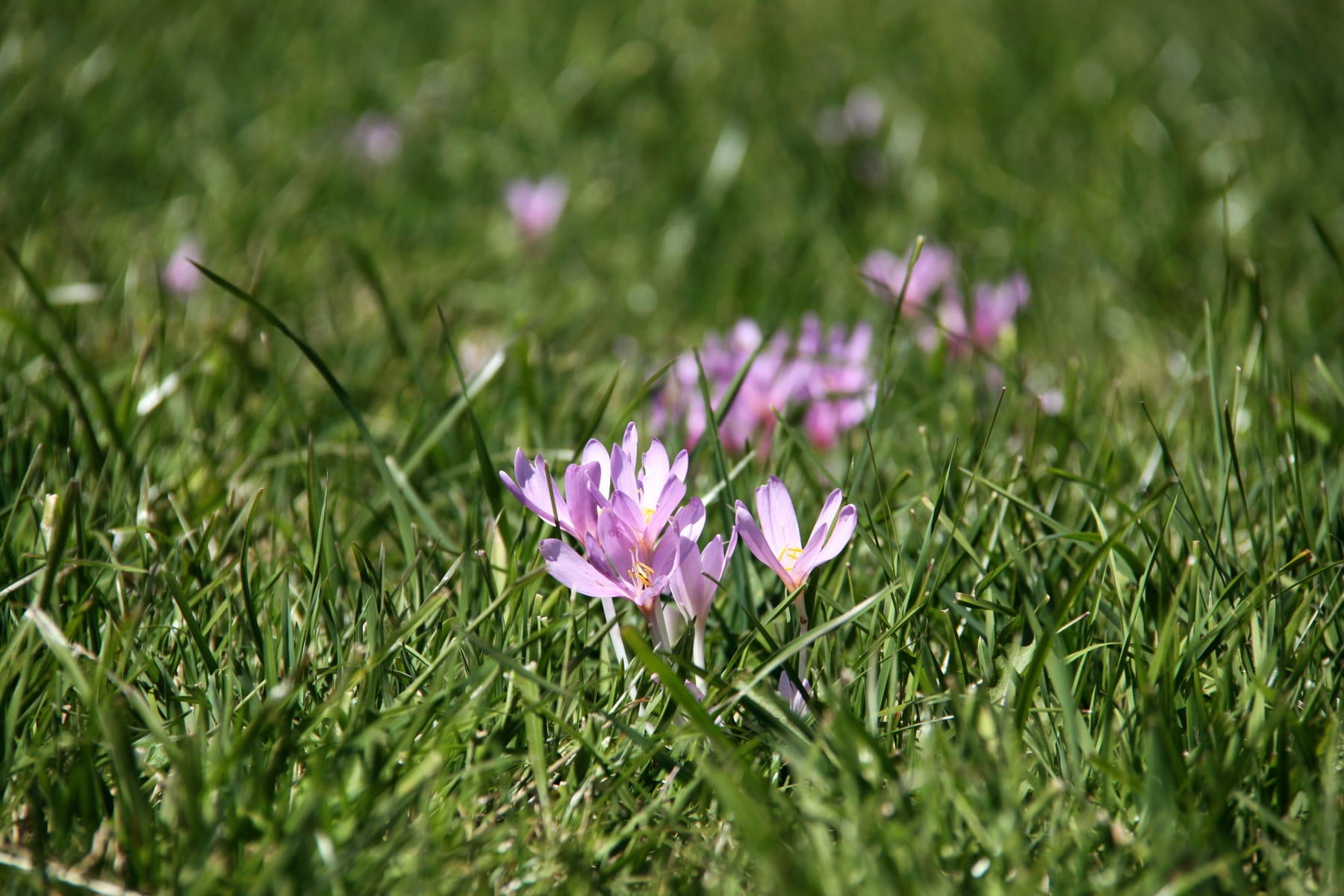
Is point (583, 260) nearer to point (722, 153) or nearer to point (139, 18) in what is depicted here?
point (722, 153)

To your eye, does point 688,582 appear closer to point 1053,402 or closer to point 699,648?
point 699,648

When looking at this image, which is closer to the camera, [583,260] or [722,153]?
[583,260]

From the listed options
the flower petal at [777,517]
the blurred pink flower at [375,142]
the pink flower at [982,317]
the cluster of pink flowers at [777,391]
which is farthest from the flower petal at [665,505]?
the blurred pink flower at [375,142]

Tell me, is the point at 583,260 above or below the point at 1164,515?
below

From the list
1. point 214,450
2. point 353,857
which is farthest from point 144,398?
point 353,857

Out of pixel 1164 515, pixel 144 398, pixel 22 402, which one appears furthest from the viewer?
pixel 144 398

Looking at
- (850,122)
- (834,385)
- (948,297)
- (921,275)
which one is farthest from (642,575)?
(850,122)
